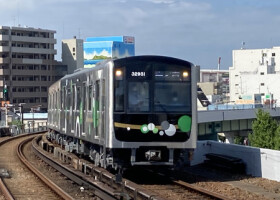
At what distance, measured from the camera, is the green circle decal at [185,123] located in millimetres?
14969

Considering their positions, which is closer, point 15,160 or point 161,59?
point 161,59

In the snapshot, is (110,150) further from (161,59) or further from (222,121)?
(222,121)

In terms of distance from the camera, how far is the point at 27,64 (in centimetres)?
11300

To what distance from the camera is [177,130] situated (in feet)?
49.1

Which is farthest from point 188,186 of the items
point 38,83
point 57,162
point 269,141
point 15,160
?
point 38,83

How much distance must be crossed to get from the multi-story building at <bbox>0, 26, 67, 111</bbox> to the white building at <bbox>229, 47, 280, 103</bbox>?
117 feet

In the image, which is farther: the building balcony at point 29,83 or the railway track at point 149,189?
the building balcony at point 29,83

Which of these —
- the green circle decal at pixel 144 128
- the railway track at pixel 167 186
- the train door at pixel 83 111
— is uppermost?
the train door at pixel 83 111

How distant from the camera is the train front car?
48.2 feet

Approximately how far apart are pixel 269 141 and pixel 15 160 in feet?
49.6

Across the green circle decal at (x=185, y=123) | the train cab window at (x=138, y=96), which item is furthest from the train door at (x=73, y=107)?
the green circle decal at (x=185, y=123)

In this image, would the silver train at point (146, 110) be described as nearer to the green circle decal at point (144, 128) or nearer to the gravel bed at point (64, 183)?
the green circle decal at point (144, 128)

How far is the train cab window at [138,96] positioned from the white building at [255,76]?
303 feet

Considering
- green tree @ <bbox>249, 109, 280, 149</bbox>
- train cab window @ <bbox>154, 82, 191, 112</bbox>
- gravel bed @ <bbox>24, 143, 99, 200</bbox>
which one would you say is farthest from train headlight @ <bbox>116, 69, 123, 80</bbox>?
green tree @ <bbox>249, 109, 280, 149</bbox>
